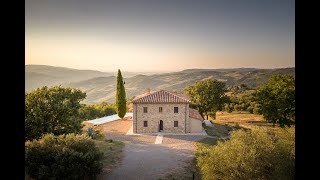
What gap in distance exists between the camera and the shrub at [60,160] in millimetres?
13961

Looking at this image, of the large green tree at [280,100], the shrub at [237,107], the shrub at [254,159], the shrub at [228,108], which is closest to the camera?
the shrub at [254,159]

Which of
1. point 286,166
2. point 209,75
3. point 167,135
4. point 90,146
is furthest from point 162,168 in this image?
point 209,75

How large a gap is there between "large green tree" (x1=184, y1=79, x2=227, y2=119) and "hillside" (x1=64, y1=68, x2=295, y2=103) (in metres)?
49.1

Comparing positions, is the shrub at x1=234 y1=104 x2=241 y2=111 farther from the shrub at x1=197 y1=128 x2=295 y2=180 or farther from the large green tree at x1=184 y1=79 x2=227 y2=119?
the shrub at x1=197 y1=128 x2=295 y2=180

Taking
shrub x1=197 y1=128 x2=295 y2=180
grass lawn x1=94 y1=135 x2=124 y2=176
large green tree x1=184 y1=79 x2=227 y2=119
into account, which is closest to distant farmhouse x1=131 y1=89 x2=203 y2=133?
grass lawn x1=94 y1=135 x2=124 y2=176

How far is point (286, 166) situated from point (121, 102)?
88.2 feet

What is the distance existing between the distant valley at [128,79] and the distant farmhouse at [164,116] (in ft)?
200

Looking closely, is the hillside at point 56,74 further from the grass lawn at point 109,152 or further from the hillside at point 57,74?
the grass lawn at point 109,152

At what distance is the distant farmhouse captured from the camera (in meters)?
28.9

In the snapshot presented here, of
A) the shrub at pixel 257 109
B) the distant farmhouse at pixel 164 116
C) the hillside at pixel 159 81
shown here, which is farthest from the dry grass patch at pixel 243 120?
the hillside at pixel 159 81

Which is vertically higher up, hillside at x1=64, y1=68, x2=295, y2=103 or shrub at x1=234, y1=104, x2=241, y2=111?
hillside at x1=64, y1=68, x2=295, y2=103

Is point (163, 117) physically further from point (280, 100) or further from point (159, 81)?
point (159, 81)
